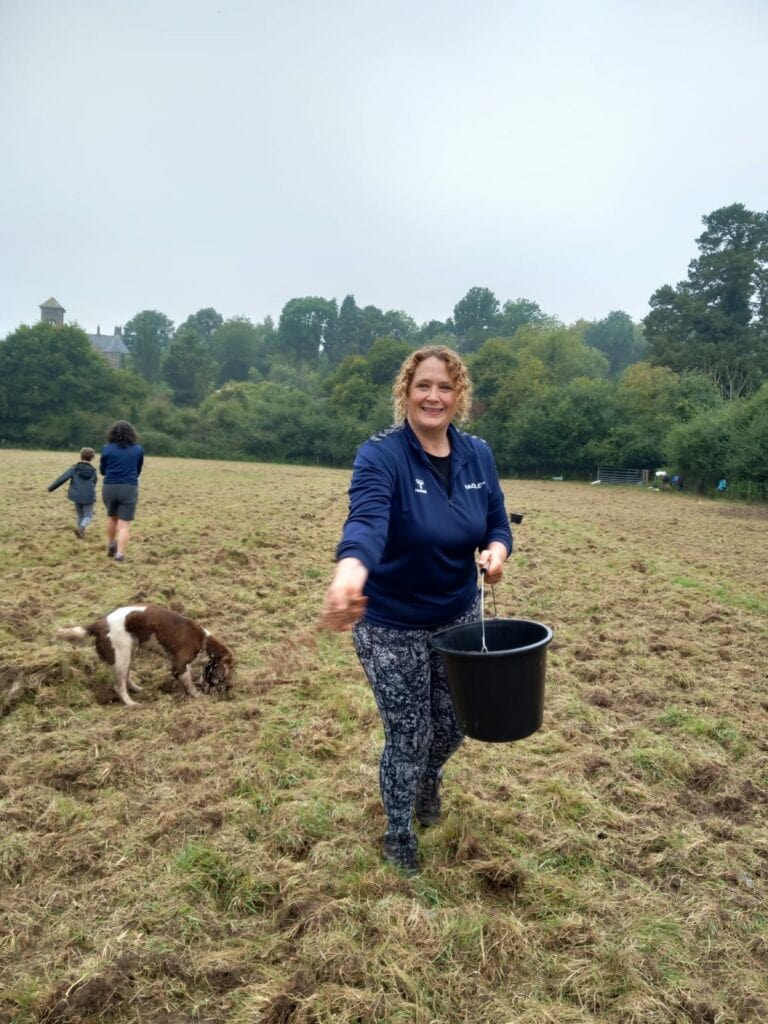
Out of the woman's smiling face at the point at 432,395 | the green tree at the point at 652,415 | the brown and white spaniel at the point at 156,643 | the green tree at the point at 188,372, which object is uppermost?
the green tree at the point at 188,372

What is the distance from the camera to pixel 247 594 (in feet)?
27.9

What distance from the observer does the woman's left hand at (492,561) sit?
300cm

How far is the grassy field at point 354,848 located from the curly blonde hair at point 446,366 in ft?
6.80

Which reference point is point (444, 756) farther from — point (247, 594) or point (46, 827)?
point (247, 594)

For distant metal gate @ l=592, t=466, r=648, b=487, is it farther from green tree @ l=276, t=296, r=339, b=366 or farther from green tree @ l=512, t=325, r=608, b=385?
green tree @ l=276, t=296, r=339, b=366

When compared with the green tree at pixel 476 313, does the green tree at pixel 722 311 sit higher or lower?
lower

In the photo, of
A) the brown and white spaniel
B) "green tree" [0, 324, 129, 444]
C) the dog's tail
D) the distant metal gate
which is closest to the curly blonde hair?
the brown and white spaniel

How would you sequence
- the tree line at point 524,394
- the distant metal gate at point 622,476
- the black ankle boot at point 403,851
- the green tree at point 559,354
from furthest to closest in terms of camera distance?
1. the green tree at point 559,354
2. the tree line at point 524,394
3. the distant metal gate at point 622,476
4. the black ankle boot at point 403,851

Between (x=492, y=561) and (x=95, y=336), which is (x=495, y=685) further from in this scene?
(x=95, y=336)

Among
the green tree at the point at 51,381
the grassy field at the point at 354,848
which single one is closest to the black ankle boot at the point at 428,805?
the grassy field at the point at 354,848

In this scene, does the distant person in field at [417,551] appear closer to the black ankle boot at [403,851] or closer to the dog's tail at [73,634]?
the black ankle boot at [403,851]

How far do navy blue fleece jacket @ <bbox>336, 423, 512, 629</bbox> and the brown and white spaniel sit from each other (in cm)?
295

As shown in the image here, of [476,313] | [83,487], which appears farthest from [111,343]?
[83,487]

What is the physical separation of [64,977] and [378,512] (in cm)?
200
